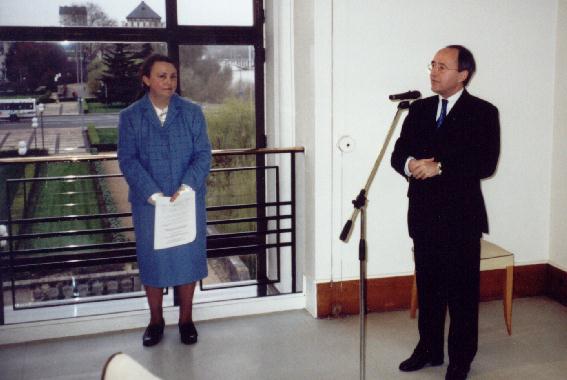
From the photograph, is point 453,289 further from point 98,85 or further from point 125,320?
point 98,85

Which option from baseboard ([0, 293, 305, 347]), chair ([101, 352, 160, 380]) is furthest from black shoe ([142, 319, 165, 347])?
chair ([101, 352, 160, 380])

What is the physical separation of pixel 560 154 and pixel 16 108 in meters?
3.35

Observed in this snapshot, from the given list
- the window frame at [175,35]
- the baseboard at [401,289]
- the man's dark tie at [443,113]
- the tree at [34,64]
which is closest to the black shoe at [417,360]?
the baseboard at [401,289]

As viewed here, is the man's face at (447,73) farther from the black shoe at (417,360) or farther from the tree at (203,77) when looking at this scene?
the tree at (203,77)

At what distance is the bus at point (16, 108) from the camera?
3.75m

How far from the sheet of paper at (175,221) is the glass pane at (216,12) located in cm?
123

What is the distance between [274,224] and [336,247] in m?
0.63

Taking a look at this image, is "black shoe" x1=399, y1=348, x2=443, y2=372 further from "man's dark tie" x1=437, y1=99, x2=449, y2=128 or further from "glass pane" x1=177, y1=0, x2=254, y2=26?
"glass pane" x1=177, y1=0, x2=254, y2=26

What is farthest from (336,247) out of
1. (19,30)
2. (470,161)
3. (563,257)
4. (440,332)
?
(19,30)

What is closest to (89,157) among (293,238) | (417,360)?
(293,238)

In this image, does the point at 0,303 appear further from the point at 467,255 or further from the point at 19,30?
the point at 467,255

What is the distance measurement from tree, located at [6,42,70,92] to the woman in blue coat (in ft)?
2.32

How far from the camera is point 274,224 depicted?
4.36 meters

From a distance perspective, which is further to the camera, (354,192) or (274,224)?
(274,224)
